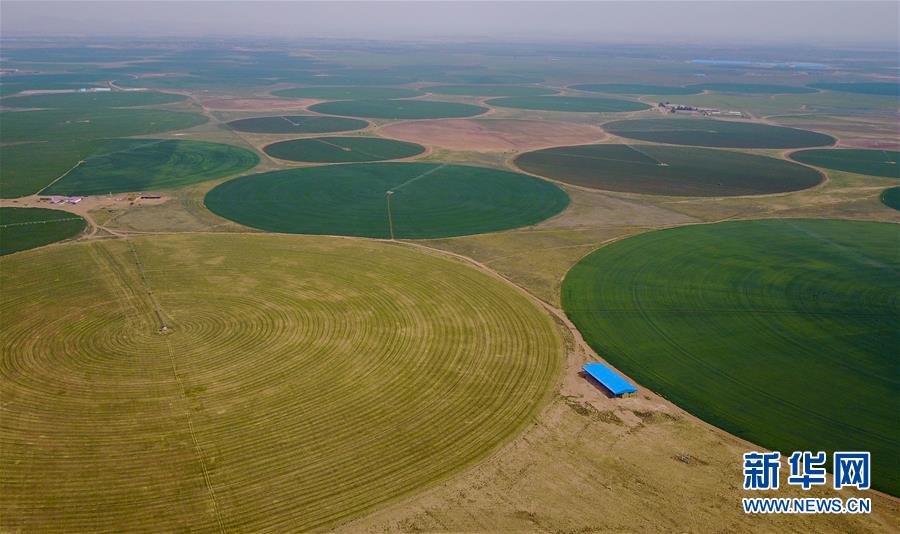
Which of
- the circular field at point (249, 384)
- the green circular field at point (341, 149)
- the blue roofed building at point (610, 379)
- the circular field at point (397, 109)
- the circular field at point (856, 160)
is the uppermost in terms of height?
the circular field at point (397, 109)

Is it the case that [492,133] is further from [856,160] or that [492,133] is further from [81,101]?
[81,101]

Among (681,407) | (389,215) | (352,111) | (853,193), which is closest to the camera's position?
(681,407)

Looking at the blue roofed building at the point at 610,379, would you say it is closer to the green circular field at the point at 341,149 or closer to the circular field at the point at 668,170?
the circular field at the point at 668,170

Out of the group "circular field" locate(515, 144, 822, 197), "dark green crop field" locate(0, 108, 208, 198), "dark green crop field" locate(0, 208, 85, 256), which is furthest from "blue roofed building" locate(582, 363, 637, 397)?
"dark green crop field" locate(0, 108, 208, 198)

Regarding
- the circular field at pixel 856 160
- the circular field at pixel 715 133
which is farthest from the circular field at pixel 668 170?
the circular field at pixel 715 133

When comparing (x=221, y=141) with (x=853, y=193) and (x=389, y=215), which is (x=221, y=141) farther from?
(x=853, y=193)

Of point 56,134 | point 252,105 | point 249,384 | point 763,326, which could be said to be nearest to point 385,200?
point 249,384

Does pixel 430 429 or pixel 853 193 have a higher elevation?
pixel 853 193

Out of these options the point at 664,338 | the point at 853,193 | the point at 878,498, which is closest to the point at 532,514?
the point at 878,498
